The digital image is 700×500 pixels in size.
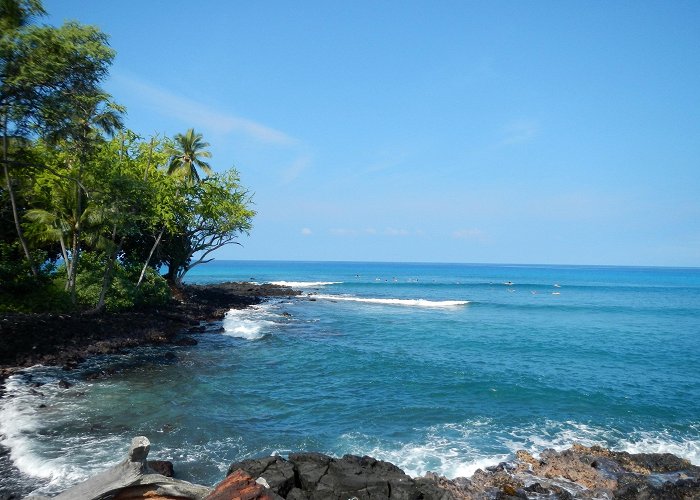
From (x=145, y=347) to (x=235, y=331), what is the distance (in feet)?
24.6

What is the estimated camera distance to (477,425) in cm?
1343

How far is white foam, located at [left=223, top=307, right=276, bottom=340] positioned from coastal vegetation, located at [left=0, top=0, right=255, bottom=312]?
5.76m

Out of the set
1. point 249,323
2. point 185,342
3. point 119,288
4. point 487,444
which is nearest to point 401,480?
point 487,444

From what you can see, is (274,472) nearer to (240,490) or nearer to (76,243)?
(240,490)

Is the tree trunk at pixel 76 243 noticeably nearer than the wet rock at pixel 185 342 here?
Yes

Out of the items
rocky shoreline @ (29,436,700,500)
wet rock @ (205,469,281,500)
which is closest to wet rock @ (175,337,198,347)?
rocky shoreline @ (29,436,700,500)

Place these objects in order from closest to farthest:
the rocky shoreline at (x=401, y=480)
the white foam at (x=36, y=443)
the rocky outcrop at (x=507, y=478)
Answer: the rocky shoreline at (x=401, y=480) → the rocky outcrop at (x=507, y=478) → the white foam at (x=36, y=443)

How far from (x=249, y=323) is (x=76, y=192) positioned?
47.9 feet

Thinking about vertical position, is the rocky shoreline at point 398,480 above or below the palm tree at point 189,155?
below

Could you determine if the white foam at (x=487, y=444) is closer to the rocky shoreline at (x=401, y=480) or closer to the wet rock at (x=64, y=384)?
the rocky shoreline at (x=401, y=480)

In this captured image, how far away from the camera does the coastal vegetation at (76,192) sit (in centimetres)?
1585

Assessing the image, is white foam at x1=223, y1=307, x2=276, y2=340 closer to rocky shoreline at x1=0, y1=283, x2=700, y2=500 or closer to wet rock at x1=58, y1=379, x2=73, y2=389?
wet rock at x1=58, y1=379, x2=73, y2=389

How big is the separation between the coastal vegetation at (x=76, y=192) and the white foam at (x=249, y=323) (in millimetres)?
5761

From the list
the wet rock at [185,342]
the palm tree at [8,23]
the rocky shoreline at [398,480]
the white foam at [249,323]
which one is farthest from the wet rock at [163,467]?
the white foam at [249,323]
